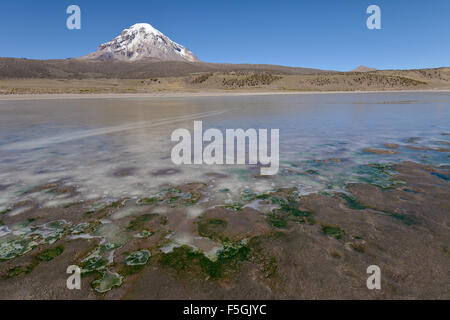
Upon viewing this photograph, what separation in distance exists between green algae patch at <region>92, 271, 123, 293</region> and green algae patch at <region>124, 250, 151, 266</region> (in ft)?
0.55

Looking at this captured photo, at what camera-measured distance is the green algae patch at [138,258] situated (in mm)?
2313

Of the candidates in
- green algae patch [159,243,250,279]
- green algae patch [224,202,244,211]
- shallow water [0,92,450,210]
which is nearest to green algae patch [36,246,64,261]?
green algae patch [159,243,250,279]

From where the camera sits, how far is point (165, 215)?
3164 millimetres

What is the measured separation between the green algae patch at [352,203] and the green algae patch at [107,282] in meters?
2.71

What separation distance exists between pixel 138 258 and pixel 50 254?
2.75ft

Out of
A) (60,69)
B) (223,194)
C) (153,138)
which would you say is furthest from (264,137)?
(60,69)

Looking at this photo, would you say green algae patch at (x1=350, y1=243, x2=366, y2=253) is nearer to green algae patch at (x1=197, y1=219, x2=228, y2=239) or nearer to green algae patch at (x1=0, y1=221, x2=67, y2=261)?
green algae patch at (x1=197, y1=219, x2=228, y2=239)

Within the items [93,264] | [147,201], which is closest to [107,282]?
[93,264]

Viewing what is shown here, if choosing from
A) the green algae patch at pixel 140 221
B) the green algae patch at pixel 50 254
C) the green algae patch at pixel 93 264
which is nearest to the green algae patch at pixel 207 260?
the green algae patch at pixel 93 264

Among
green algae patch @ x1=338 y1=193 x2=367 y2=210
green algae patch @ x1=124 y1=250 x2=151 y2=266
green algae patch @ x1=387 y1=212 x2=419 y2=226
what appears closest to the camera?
green algae patch @ x1=124 y1=250 x2=151 y2=266

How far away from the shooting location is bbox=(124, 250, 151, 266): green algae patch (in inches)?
91.1

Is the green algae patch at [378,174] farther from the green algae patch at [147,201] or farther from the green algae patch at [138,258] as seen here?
the green algae patch at [138,258]

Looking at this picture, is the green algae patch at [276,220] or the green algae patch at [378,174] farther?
the green algae patch at [378,174]

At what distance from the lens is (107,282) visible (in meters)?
2.09
